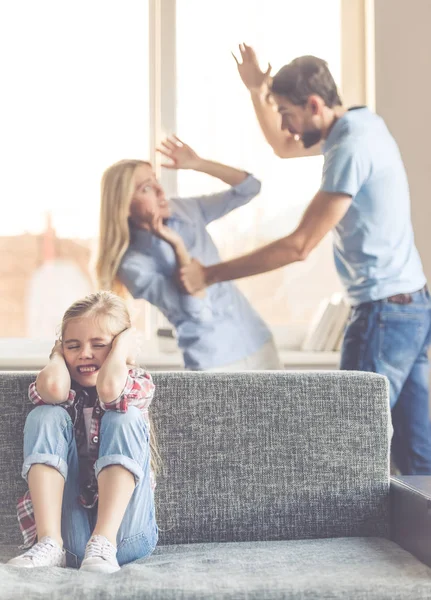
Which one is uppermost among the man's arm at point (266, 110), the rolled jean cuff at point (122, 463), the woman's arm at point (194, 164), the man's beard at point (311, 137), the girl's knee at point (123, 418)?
the man's arm at point (266, 110)

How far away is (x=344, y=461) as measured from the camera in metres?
1.93

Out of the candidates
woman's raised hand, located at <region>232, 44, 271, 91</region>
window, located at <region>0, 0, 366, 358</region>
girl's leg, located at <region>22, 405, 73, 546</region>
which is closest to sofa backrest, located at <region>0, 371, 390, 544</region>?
girl's leg, located at <region>22, 405, 73, 546</region>

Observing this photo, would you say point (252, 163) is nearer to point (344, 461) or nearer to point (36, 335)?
point (36, 335)

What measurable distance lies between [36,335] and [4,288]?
228 millimetres

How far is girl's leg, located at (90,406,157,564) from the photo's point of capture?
1716mm

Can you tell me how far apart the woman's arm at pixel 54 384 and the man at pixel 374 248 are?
1.13 meters

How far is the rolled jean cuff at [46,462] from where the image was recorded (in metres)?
1.75

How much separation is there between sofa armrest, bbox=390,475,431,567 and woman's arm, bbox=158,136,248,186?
1.73 meters

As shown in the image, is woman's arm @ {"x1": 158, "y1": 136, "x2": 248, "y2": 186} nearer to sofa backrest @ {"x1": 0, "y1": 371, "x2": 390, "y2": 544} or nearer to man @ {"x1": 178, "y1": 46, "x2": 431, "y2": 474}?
man @ {"x1": 178, "y1": 46, "x2": 431, "y2": 474}

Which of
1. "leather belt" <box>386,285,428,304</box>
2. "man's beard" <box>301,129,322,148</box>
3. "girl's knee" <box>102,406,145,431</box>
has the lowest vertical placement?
"girl's knee" <box>102,406,145,431</box>

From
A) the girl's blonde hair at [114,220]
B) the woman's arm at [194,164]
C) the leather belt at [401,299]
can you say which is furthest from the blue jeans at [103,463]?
the woman's arm at [194,164]

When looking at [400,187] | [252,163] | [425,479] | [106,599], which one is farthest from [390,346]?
[106,599]

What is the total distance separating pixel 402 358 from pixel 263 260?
0.76m

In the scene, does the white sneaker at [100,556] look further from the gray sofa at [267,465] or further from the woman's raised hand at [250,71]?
the woman's raised hand at [250,71]
